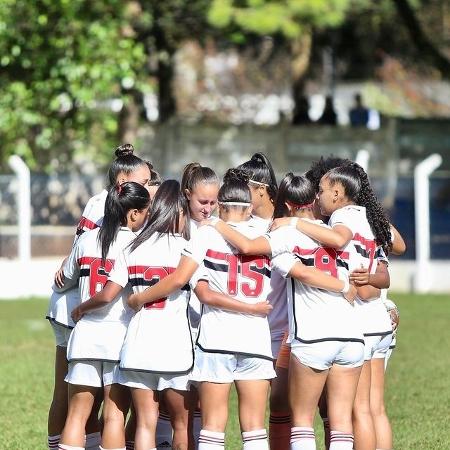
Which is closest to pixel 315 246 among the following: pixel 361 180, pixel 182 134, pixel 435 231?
pixel 361 180

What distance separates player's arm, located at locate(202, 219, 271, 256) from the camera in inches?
252

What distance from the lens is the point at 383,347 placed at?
275 inches

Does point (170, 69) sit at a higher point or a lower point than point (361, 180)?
higher

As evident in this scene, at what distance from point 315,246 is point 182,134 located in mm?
19721

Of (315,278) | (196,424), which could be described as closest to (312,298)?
(315,278)

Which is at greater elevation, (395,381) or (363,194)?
(363,194)

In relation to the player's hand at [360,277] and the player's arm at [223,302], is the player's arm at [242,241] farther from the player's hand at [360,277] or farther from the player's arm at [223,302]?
the player's hand at [360,277]

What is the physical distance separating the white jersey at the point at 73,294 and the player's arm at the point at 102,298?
15.3 inches

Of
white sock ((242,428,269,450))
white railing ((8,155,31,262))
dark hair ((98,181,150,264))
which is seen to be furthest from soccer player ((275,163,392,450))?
white railing ((8,155,31,262))

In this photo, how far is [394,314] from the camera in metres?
7.36

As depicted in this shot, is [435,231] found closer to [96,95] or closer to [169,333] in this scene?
[96,95]

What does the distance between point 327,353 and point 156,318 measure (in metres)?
0.91

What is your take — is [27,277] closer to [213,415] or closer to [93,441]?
[93,441]

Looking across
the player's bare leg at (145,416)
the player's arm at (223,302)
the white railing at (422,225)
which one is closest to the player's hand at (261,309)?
the player's arm at (223,302)
